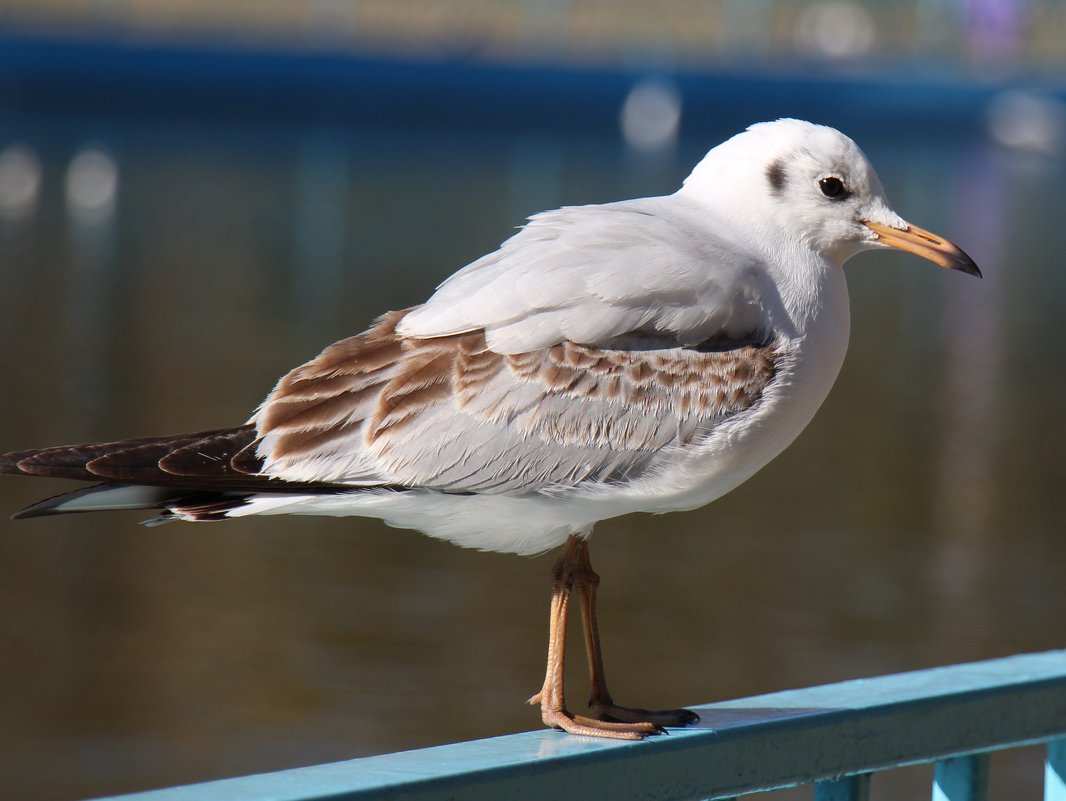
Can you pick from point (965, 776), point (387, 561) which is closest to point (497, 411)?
point (965, 776)

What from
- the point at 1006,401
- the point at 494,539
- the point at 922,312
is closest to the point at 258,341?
the point at 1006,401

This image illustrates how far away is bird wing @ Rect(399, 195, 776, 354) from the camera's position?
9.05 ft

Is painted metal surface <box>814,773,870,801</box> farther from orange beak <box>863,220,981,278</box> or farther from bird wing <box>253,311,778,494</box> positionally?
orange beak <box>863,220,981,278</box>

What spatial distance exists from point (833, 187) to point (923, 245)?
0.73ft

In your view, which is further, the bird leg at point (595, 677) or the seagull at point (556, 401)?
the bird leg at point (595, 677)

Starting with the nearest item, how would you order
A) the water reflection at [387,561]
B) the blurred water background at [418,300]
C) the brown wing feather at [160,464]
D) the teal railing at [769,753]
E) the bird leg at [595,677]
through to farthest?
the teal railing at [769,753]
the brown wing feather at [160,464]
the bird leg at [595,677]
the water reflection at [387,561]
the blurred water background at [418,300]

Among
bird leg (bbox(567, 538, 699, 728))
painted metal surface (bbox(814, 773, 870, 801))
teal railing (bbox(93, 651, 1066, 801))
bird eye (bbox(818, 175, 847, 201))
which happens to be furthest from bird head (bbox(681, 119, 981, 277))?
painted metal surface (bbox(814, 773, 870, 801))

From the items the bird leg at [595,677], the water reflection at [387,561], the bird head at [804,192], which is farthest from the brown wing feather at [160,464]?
the water reflection at [387,561]

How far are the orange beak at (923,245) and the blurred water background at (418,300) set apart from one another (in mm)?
5794

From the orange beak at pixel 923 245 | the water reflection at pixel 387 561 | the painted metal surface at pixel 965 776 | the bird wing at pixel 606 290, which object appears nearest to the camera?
the painted metal surface at pixel 965 776

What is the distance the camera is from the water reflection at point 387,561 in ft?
29.7

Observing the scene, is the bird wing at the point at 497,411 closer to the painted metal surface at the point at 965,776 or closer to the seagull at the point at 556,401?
the seagull at the point at 556,401

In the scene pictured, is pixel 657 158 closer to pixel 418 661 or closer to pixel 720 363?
pixel 418 661

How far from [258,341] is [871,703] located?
14721mm
